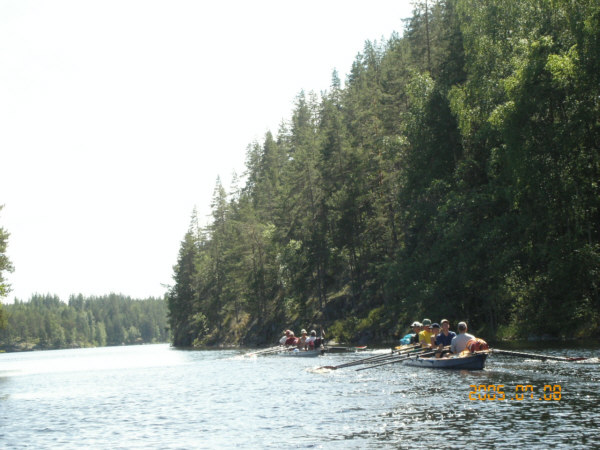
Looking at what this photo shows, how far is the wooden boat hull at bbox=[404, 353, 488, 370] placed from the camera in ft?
81.7

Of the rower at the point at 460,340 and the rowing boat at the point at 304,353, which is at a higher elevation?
the rower at the point at 460,340

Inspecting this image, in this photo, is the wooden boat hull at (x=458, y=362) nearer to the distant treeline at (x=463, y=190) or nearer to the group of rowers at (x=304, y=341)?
the distant treeline at (x=463, y=190)

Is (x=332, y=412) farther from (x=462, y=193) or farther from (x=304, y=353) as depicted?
(x=462, y=193)

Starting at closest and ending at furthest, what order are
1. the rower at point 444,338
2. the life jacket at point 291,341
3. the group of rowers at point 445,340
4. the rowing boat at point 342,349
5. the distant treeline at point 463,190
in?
the group of rowers at point 445,340 → the rower at point 444,338 → the distant treeline at point 463,190 → the rowing boat at point 342,349 → the life jacket at point 291,341

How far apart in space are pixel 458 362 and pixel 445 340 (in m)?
3.41

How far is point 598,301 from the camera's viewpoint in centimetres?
3472

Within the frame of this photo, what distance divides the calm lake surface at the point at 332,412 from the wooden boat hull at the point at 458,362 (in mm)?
449

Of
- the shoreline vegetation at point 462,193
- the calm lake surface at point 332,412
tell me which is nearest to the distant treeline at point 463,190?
the shoreline vegetation at point 462,193

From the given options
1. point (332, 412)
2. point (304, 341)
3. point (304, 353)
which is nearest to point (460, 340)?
point (332, 412)

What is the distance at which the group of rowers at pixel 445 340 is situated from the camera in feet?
85.0

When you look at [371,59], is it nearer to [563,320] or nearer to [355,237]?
[355,237]

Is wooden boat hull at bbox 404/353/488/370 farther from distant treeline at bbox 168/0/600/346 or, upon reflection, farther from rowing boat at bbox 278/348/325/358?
rowing boat at bbox 278/348/325/358

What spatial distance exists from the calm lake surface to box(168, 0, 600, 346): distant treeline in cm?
951
